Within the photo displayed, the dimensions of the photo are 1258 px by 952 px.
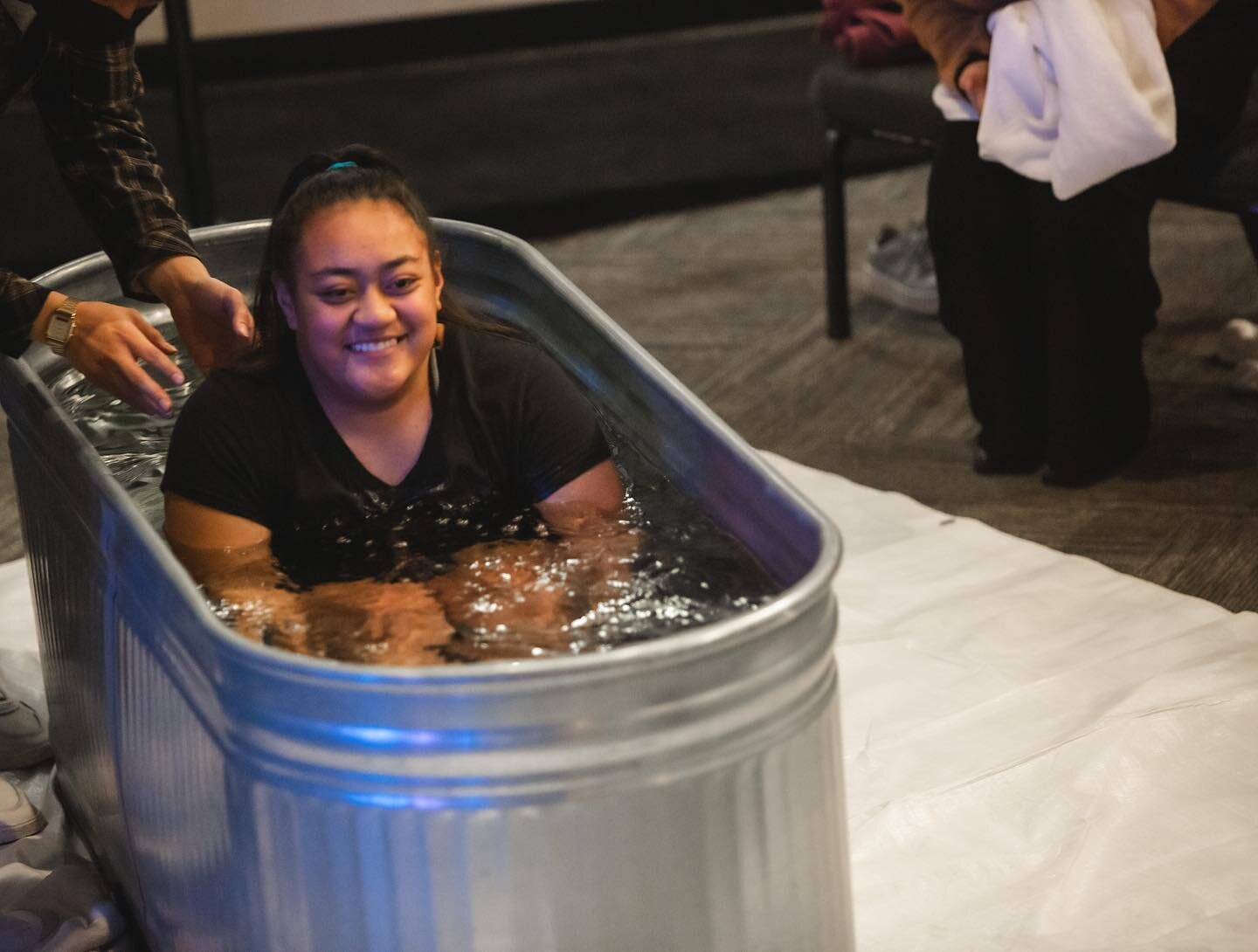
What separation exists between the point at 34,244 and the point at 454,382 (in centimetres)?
259

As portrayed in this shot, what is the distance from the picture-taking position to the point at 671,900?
3.57 feet

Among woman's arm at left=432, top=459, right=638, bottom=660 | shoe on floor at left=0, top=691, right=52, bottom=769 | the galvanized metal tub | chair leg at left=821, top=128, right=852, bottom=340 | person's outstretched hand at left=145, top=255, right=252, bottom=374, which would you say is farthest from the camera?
chair leg at left=821, top=128, right=852, bottom=340

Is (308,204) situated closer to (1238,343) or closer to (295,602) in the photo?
(295,602)

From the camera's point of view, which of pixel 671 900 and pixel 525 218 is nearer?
pixel 671 900

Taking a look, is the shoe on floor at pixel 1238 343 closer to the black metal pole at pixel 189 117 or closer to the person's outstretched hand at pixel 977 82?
the person's outstretched hand at pixel 977 82

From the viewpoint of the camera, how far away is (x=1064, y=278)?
2363 millimetres

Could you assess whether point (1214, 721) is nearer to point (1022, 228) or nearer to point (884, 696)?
point (884, 696)

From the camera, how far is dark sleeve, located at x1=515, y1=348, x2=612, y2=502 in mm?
1525

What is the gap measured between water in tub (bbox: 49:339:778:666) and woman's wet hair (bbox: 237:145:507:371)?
19cm

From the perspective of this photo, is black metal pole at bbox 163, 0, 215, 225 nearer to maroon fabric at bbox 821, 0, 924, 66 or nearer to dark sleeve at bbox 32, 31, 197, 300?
maroon fabric at bbox 821, 0, 924, 66

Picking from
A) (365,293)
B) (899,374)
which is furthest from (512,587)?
(899,374)

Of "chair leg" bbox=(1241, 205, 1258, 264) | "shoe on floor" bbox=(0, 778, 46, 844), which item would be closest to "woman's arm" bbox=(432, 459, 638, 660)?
"shoe on floor" bbox=(0, 778, 46, 844)

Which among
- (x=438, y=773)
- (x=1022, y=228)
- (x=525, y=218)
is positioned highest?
(x=438, y=773)

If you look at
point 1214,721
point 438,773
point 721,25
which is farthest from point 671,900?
point 721,25
